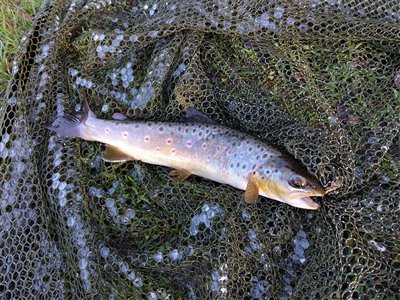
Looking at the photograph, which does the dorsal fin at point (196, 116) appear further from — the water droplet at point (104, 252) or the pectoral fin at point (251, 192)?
the water droplet at point (104, 252)

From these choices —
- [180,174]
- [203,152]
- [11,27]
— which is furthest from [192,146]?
[11,27]

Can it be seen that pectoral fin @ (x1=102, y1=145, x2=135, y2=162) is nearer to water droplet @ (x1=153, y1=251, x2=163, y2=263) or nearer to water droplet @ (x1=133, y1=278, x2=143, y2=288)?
water droplet @ (x1=153, y1=251, x2=163, y2=263)

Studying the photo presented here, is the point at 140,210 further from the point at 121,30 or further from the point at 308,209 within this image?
the point at 121,30

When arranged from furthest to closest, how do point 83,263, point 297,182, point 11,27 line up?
point 11,27 < point 83,263 < point 297,182

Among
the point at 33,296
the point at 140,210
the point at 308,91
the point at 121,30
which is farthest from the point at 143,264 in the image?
the point at 121,30

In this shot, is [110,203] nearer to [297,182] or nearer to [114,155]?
[114,155]

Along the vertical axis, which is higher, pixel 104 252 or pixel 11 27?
pixel 11 27
